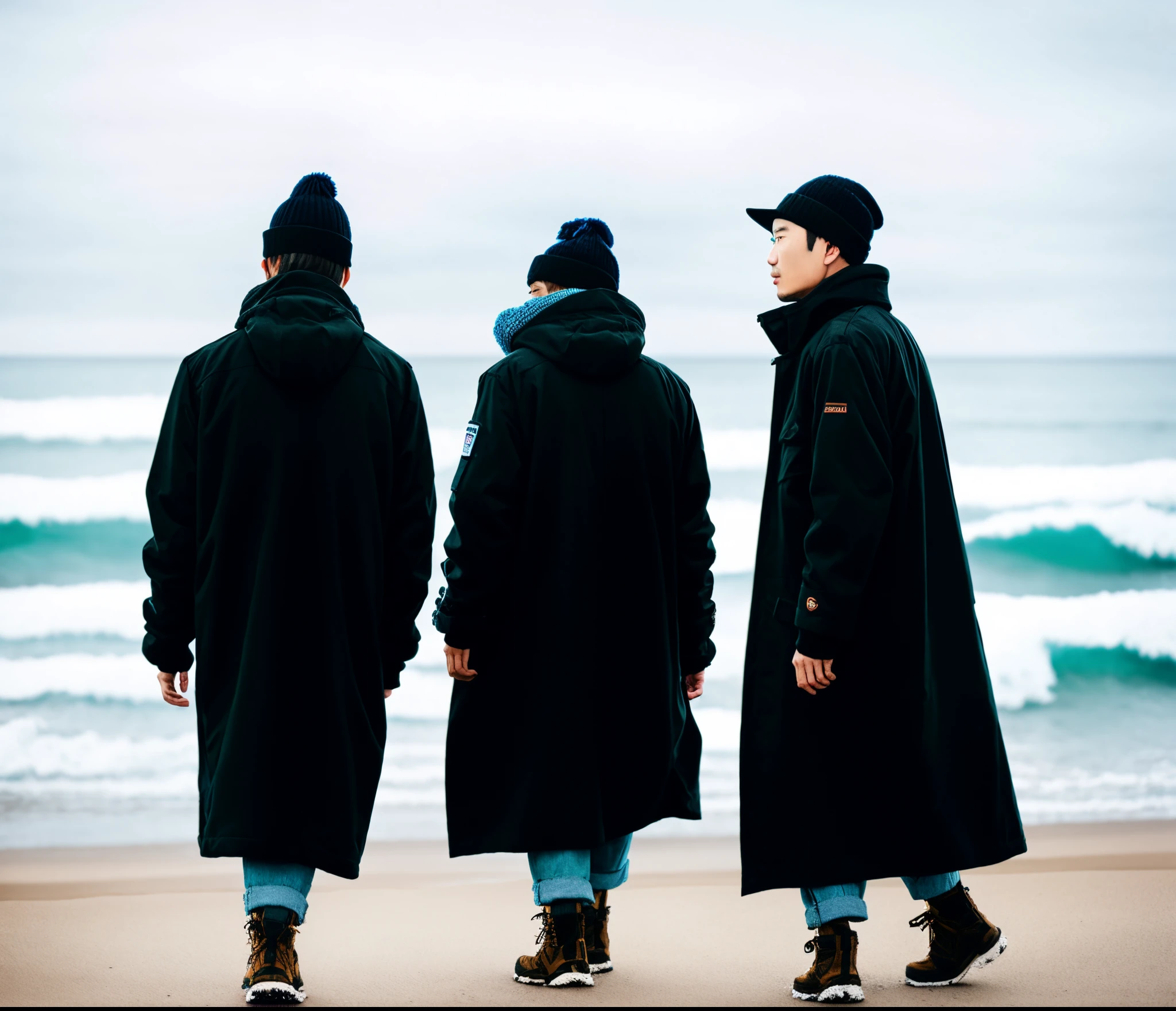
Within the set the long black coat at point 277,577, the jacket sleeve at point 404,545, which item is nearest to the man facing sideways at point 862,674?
the jacket sleeve at point 404,545

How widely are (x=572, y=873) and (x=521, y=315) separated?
1354 millimetres

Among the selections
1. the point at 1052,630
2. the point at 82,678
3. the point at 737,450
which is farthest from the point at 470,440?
the point at 737,450

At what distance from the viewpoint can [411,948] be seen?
128 inches

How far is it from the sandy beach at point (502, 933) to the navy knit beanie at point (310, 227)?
5.55 feet

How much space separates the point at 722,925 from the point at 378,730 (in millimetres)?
1290

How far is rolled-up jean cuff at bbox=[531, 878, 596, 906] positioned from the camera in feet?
9.21

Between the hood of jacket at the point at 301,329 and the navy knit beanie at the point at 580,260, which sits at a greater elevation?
the navy knit beanie at the point at 580,260

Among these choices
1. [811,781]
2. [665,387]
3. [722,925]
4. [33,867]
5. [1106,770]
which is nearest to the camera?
[811,781]

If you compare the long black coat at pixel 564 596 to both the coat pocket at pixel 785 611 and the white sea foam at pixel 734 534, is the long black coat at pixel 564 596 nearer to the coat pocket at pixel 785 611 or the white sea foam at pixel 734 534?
the coat pocket at pixel 785 611

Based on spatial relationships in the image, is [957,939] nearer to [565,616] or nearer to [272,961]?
[565,616]

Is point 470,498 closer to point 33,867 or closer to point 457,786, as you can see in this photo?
point 457,786

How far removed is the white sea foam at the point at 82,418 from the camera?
57.6 feet

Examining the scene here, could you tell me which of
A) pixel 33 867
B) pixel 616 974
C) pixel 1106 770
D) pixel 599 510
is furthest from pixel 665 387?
pixel 1106 770

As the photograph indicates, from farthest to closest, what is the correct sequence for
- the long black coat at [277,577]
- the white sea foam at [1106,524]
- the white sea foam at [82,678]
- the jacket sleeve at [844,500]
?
1. the white sea foam at [1106,524]
2. the white sea foam at [82,678]
3. the long black coat at [277,577]
4. the jacket sleeve at [844,500]
